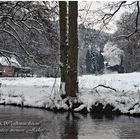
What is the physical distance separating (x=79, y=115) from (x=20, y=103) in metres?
4.86

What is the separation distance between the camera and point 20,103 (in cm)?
1936

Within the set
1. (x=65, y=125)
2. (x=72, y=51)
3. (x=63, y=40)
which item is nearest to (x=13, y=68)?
(x=63, y=40)

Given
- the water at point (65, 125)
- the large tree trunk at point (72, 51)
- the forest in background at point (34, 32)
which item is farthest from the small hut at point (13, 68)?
the water at point (65, 125)

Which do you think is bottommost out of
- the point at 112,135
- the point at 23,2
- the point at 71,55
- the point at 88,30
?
the point at 112,135

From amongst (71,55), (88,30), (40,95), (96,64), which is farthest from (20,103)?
(96,64)

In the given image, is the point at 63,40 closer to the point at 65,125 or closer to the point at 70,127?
the point at 65,125

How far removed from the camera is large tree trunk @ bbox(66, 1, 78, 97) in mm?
17531

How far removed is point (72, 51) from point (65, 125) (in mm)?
5646

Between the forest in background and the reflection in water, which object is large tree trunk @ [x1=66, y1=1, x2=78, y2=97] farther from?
the forest in background

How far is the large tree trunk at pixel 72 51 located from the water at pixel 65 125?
185cm

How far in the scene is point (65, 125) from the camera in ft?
41.7

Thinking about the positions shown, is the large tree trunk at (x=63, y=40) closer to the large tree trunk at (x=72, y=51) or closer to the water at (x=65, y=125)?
the large tree trunk at (x=72, y=51)

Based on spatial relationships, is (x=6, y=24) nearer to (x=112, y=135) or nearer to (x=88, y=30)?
(x=88, y=30)

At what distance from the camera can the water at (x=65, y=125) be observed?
10.7 meters
